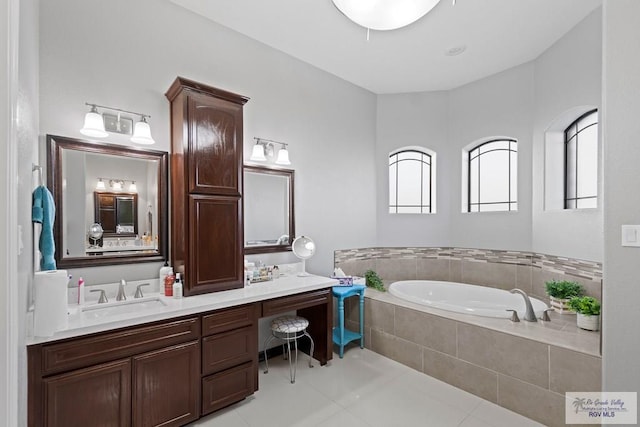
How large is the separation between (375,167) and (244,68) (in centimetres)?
211

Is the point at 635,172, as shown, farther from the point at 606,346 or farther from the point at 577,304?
the point at 577,304

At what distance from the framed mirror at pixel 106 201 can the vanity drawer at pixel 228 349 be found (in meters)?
0.82

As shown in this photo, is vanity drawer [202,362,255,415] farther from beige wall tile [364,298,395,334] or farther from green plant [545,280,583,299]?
green plant [545,280,583,299]

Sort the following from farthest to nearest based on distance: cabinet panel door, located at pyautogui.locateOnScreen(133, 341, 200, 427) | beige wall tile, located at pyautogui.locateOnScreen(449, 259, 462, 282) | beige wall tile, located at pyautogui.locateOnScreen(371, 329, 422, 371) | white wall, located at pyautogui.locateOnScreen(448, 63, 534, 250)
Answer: beige wall tile, located at pyautogui.locateOnScreen(449, 259, 462, 282) < white wall, located at pyautogui.locateOnScreen(448, 63, 534, 250) < beige wall tile, located at pyautogui.locateOnScreen(371, 329, 422, 371) < cabinet panel door, located at pyautogui.locateOnScreen(133, 341, 200, 427)

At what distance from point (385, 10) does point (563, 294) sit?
283 cm

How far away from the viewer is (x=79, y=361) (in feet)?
5.33

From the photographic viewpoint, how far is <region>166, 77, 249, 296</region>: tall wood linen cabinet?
2.27 metres

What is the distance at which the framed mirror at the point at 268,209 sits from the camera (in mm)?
2980

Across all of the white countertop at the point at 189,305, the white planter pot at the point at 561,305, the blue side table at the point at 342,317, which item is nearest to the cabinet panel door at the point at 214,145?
the white countertop at the point at 189,305

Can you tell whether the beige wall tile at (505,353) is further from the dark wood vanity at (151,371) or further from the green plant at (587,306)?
the dark wood vanity at (151,371)

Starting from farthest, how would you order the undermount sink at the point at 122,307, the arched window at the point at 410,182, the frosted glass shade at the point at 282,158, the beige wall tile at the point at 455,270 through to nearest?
the arched window at the point at 410,182, the beige wall tile at the point at 455,270, the frosted glass shade at the point at 282,158, the undermount sink at the point at 122,307

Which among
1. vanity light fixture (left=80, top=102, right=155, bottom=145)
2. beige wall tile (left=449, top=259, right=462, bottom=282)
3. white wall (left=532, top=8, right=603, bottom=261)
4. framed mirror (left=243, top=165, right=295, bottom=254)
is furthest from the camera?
beige wall tile (left=449, top=259, right=462, bottom=282)

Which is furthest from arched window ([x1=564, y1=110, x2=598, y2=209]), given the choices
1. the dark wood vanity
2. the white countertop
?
the dark wood vanity

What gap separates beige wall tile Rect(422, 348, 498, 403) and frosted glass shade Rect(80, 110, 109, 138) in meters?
3.13
